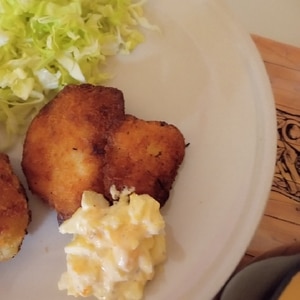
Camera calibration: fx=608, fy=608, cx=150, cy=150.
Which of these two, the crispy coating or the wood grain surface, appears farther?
the wood grain surface

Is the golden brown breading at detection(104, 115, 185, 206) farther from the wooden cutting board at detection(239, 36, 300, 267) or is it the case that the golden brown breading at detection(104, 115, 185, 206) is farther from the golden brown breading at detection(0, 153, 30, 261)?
the wooden cutting board at detection(239, 36, 300, 267)

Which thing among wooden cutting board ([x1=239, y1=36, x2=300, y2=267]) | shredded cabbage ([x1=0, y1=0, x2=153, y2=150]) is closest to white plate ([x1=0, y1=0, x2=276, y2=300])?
shredded cabbage ([x1=0, y1=0, x2=153, y2=150])

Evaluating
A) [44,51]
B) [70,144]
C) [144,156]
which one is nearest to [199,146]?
[144,156]

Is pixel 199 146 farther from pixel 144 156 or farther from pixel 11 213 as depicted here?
pixel 11 213

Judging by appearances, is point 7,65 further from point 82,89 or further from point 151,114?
point 151,114

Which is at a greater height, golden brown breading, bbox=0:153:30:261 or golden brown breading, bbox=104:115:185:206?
golden brown breading, bbox=104:115:185:206

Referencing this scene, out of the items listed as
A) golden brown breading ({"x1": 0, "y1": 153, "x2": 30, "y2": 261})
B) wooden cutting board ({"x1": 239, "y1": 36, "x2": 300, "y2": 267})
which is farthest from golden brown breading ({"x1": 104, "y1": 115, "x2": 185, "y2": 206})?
wooden cutting board ({"x1": 239, "y1": 36, "x2": 300, "y2": 267})

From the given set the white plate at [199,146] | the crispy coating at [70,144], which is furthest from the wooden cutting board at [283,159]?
the crispy coating at [70,144]
